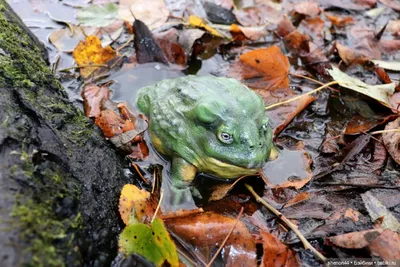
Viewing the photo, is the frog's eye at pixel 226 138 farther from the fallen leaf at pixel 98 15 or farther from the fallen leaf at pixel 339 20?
the fallen leaf at pixel 339 20

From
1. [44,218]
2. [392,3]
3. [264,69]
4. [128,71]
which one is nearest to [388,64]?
[264,69]

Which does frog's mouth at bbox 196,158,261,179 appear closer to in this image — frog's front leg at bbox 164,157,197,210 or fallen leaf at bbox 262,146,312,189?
frog's front leg at bbox 164,157,197,210

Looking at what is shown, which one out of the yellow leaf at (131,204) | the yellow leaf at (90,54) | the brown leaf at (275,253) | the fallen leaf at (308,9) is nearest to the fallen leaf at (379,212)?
the brown leaf at (275,253)

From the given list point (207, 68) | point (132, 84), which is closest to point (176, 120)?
point (132, 84)

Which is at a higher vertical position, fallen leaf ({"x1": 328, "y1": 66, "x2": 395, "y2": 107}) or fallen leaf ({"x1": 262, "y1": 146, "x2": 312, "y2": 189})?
fallen leaf ({"x1": 328, "y1": 66, "x2": 395, "y2": 107})

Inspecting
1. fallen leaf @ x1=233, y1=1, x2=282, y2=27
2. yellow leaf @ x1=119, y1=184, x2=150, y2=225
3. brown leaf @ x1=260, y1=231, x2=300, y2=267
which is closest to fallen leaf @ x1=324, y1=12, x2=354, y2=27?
fallen leaf @ x1=233, y1=1, x2=282, y2=27
